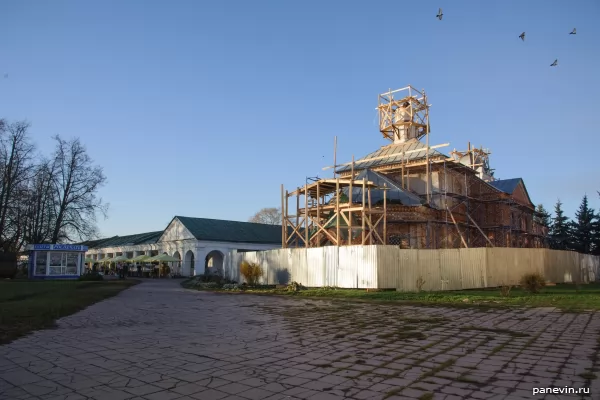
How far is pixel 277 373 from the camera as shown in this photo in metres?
5.09

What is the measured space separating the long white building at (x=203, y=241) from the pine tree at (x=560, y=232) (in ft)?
106

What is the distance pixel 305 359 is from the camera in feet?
19.1

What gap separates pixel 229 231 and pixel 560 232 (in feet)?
130

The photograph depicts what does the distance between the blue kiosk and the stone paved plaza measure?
26397 mm

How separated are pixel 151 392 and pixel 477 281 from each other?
59.2 ft

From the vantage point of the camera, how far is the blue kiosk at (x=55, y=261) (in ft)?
105

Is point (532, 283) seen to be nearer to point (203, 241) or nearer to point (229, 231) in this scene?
point (203, 241)

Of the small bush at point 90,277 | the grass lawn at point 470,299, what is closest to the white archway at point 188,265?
the small bush at point 90,277

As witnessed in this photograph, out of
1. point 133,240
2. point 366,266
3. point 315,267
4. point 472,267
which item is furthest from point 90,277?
point 133,240

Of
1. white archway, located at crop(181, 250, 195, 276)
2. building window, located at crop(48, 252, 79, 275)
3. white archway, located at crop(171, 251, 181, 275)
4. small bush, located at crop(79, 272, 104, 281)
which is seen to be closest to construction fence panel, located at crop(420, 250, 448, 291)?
small bush, located at crop(79, 272, 104, 281)

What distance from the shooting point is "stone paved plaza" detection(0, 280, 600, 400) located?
444 cm

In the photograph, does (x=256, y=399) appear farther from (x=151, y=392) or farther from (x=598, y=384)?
(x=598, y=384)

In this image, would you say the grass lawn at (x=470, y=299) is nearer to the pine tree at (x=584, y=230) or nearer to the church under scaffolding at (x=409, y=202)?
the church under scaffolding at (x=409, y=202)

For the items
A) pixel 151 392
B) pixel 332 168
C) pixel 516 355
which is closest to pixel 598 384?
pixel 516 355
